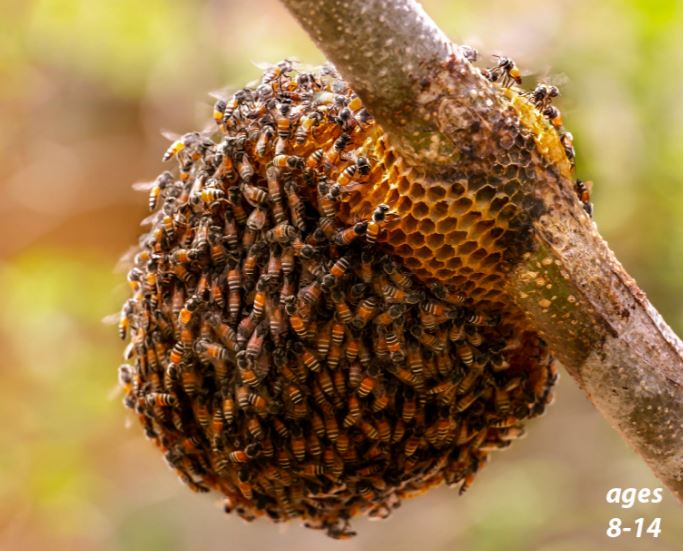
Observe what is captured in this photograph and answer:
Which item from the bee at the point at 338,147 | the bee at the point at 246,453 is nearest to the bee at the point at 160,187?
the bee at the point at 338,147

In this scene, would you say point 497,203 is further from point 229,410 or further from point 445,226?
point 229,410

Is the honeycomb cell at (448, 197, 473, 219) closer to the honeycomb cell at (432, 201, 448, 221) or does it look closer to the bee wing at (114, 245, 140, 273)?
the honeycomb cell at (432, 201, 448, 221)

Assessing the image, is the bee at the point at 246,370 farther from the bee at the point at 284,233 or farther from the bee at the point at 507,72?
the bee at the point at 507,72

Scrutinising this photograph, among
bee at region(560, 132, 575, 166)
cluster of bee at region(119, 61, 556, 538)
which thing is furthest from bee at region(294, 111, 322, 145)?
bee at region(560, 132, 575, 166)

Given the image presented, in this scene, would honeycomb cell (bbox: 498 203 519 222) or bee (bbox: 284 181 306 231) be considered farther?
bee (bbox: 284 181 306 231)

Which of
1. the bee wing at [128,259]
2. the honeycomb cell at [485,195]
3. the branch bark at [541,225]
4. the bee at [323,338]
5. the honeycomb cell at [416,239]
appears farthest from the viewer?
the bee wing at [128,259]

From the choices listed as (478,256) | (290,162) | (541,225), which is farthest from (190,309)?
(541,225)

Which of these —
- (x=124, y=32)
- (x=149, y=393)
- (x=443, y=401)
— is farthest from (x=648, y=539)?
(x=124, y=32)
